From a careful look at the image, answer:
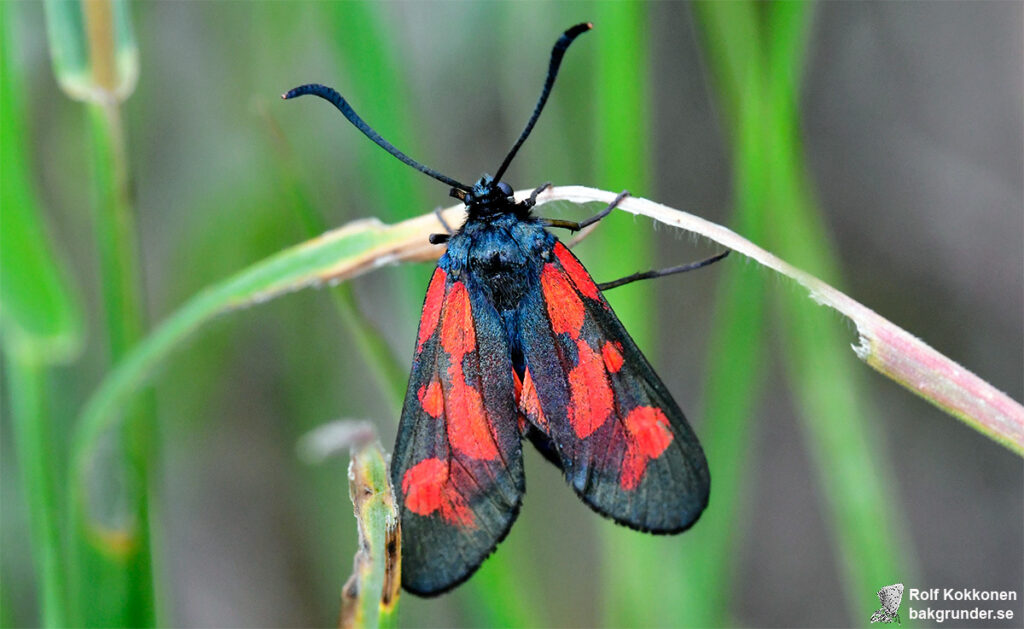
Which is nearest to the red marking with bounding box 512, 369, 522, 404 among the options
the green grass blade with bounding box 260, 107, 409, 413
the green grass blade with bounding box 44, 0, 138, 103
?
the green grass blade with bounding box 260, 107, 409, 413

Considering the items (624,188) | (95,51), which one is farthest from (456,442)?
(95,51)

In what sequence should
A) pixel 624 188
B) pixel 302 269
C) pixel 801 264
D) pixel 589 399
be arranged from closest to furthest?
pixel 302 269, pixel 589 399, pixel 624 188, pixel 801 264

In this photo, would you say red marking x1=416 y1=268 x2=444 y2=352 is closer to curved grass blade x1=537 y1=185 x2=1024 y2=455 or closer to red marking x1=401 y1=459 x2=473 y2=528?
red marking x1=401 y1=459 x2=473 y2=528

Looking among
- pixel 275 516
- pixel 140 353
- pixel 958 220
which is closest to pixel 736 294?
pixel 140 353

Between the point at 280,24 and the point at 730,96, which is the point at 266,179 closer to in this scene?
the point at 280,24

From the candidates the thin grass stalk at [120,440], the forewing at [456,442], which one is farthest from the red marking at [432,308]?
the thin grass stalk at [120,440]

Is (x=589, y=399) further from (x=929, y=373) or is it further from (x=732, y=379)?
(x=929, y=373)
